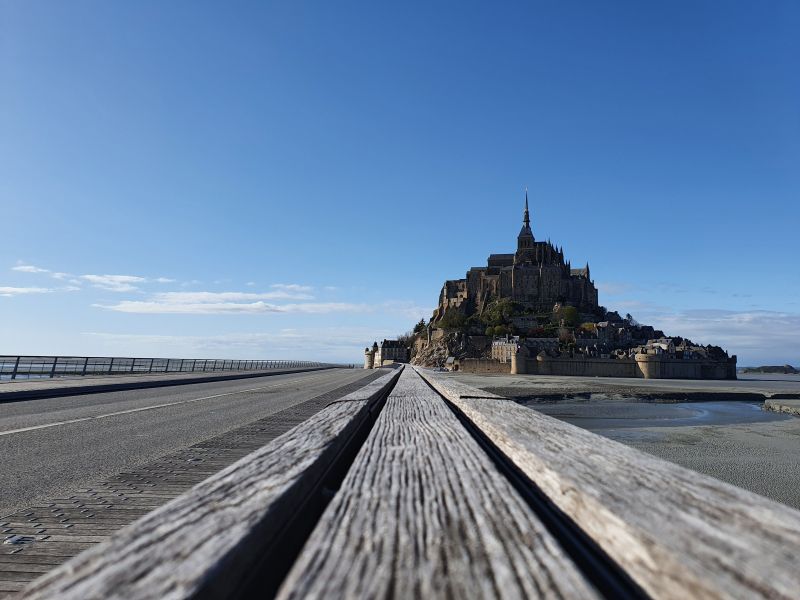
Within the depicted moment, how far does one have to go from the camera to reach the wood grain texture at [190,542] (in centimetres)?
71

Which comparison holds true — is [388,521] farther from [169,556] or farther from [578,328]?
[578,328]

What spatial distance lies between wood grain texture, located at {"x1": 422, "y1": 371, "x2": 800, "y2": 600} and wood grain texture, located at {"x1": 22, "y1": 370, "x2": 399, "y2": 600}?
2.11 ft

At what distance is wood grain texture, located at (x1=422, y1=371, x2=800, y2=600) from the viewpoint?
2.29 ft

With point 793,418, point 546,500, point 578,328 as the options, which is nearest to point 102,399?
point 546,500

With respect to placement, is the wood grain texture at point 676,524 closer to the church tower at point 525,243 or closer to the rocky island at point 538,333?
the rocky island at point 538,333

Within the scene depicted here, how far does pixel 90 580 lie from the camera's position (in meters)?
0.73

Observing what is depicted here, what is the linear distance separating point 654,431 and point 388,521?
13633mm

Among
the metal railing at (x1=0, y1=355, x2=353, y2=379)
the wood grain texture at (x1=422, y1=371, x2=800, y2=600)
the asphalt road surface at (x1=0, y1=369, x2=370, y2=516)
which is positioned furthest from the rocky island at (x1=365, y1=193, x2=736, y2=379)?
the wood grain texture at (x1=422, y1=371, x2=800, y2=600)

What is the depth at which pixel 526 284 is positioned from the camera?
118938 mm

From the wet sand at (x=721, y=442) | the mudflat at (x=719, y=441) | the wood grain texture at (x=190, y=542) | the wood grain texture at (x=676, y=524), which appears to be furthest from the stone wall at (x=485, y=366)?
the wood grain texture at (x=190, y=542)

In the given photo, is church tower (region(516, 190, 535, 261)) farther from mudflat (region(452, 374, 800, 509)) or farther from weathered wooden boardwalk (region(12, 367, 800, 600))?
weathered wooden boardwalk (region(12, 367, 800, 600))

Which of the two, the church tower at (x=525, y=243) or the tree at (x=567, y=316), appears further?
the church tower at (x=525, y=243)

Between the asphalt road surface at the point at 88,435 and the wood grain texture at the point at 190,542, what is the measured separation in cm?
269

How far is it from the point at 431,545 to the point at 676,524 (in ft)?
1.42
